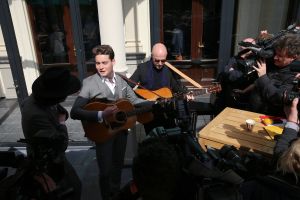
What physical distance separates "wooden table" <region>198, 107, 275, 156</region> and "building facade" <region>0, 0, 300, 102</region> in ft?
10.2

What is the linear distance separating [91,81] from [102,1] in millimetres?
1173

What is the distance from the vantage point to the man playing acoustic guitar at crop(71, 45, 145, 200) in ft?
9.12

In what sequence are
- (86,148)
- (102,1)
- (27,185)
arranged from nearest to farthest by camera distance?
(27,185) → (102,1) → (86,148)

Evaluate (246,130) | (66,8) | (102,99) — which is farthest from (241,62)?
(66,8)

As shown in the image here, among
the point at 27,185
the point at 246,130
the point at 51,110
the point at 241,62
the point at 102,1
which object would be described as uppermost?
the point at 102,1

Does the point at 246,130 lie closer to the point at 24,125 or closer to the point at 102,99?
the point at 102,99

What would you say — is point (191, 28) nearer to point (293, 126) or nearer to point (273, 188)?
point (293, 126)

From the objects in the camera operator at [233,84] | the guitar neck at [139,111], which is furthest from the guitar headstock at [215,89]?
the guitar neck at [139,111]

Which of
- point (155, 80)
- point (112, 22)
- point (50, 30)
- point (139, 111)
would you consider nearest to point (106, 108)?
point (139, 111)

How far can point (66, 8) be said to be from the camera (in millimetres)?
6223

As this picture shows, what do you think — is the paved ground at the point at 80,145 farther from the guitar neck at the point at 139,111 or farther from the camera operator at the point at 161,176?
the camera operator at the point at 161,176

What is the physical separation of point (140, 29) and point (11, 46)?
279cm

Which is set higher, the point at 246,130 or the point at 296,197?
the point at 296,197

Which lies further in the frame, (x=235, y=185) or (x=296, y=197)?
(x=296, y=197)
